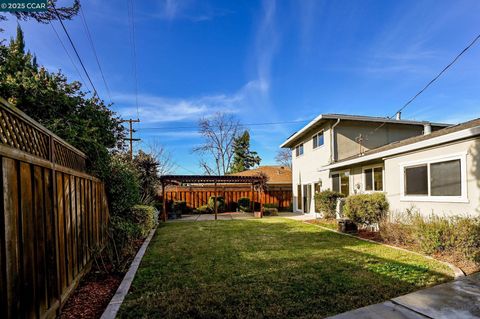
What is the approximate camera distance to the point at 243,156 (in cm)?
4119

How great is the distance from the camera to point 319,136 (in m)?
15.5

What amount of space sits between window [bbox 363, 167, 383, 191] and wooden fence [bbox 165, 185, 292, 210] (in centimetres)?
990

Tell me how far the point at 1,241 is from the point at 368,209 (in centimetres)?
1009

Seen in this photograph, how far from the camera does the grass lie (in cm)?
368

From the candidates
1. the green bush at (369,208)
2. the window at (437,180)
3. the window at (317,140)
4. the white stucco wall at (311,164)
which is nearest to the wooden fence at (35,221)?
the window at (437,180)

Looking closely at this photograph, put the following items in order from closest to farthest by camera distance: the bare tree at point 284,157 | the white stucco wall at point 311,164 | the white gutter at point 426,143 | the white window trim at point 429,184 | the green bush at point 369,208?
the white gutter at point 426,143
the white window trim at point 429,184
the green bush at point 369,208
the white stucco wall at point 311,164
the bare tree at point 284,157

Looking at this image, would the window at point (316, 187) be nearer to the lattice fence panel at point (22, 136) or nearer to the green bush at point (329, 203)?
the green bush at point (329, 203)

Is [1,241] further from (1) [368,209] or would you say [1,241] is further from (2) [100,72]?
(1) [368,209]

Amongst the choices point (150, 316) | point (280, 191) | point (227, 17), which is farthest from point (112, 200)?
point (280, 191)

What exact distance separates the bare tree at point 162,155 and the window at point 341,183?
21.1 meters

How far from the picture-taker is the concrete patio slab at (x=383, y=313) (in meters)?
3.04

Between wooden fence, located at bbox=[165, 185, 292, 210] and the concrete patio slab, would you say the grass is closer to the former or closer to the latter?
the concrete patio slab

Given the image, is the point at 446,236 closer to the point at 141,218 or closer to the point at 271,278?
the point at 271,278

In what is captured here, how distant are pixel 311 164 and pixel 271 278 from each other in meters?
12.6
